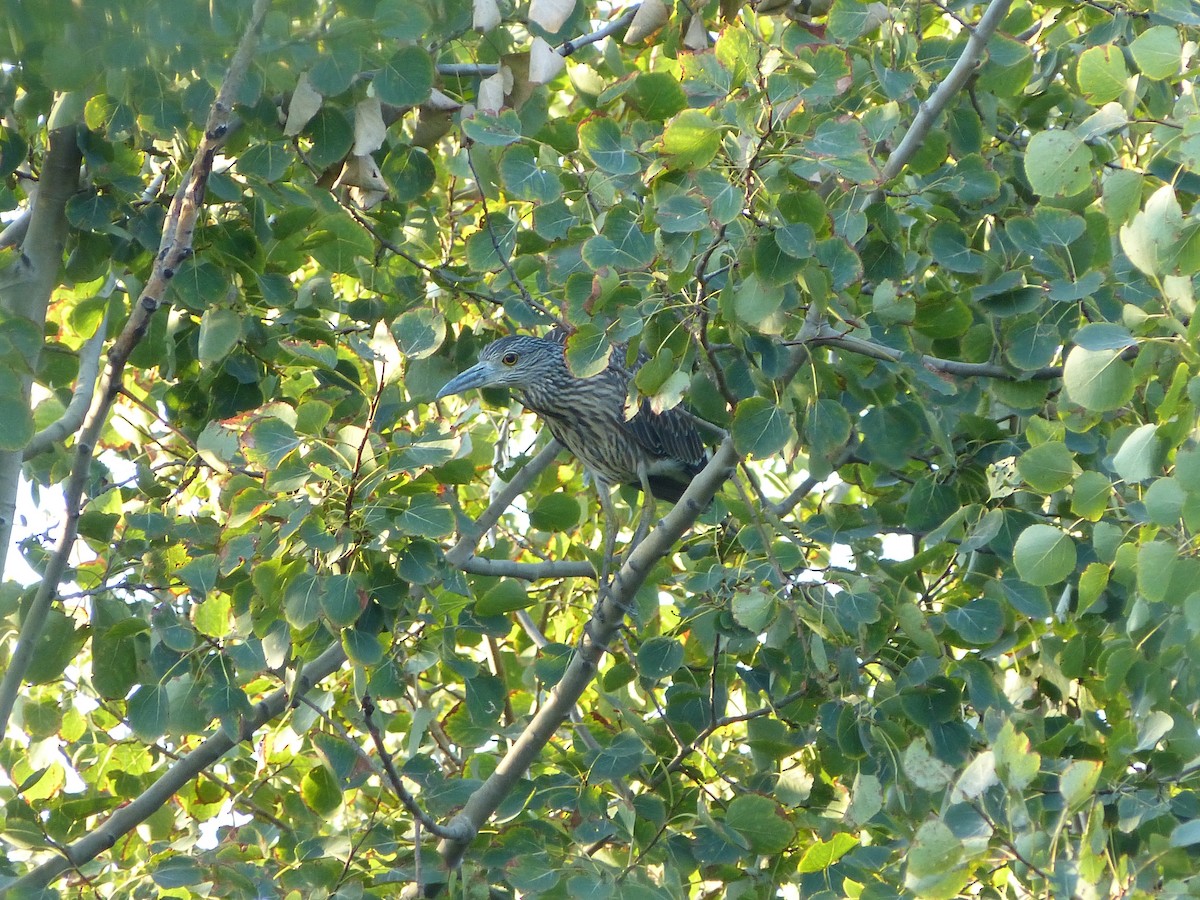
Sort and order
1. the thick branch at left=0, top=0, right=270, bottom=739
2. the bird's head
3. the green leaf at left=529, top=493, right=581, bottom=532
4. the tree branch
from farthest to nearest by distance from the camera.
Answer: the bird's head → the green leaf at left=529, top=493, right=581, bottom=532 → the tree branch → the thick branch at left=0, top=0, right=270, bottom=739

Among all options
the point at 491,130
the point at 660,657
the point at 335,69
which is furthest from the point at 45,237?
the point at 660,657

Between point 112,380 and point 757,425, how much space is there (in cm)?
150

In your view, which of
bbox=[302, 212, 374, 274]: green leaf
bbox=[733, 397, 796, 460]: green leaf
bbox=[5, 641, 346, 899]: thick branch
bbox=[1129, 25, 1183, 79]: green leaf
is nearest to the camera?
bbox=[1129, 25, 1183, 79]: green leaf

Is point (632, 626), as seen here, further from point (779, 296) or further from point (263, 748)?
point (779, 296)

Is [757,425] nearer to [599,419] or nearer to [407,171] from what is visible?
[407,171]

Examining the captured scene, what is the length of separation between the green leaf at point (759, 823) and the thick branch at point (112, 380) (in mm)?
1669

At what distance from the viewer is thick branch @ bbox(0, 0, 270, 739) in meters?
3.04

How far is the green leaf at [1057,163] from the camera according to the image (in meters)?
2.70

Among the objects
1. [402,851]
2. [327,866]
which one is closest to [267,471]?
[327,866]

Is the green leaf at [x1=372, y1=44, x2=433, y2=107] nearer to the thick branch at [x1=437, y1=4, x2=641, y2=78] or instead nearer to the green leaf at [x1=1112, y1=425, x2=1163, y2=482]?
the thick branch at [x1=437, y1=4, x2=641, y2=78]

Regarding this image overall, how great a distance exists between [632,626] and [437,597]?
128 cm

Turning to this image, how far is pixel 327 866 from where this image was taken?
3244 millimetres

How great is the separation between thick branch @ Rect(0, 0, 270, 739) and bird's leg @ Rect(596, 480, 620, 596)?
154 centimetres

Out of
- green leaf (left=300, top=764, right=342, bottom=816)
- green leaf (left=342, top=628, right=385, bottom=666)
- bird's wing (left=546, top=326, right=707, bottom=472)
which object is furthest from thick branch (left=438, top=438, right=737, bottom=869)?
bird's wing (left=546, top=326, right=707, bottom=472)
